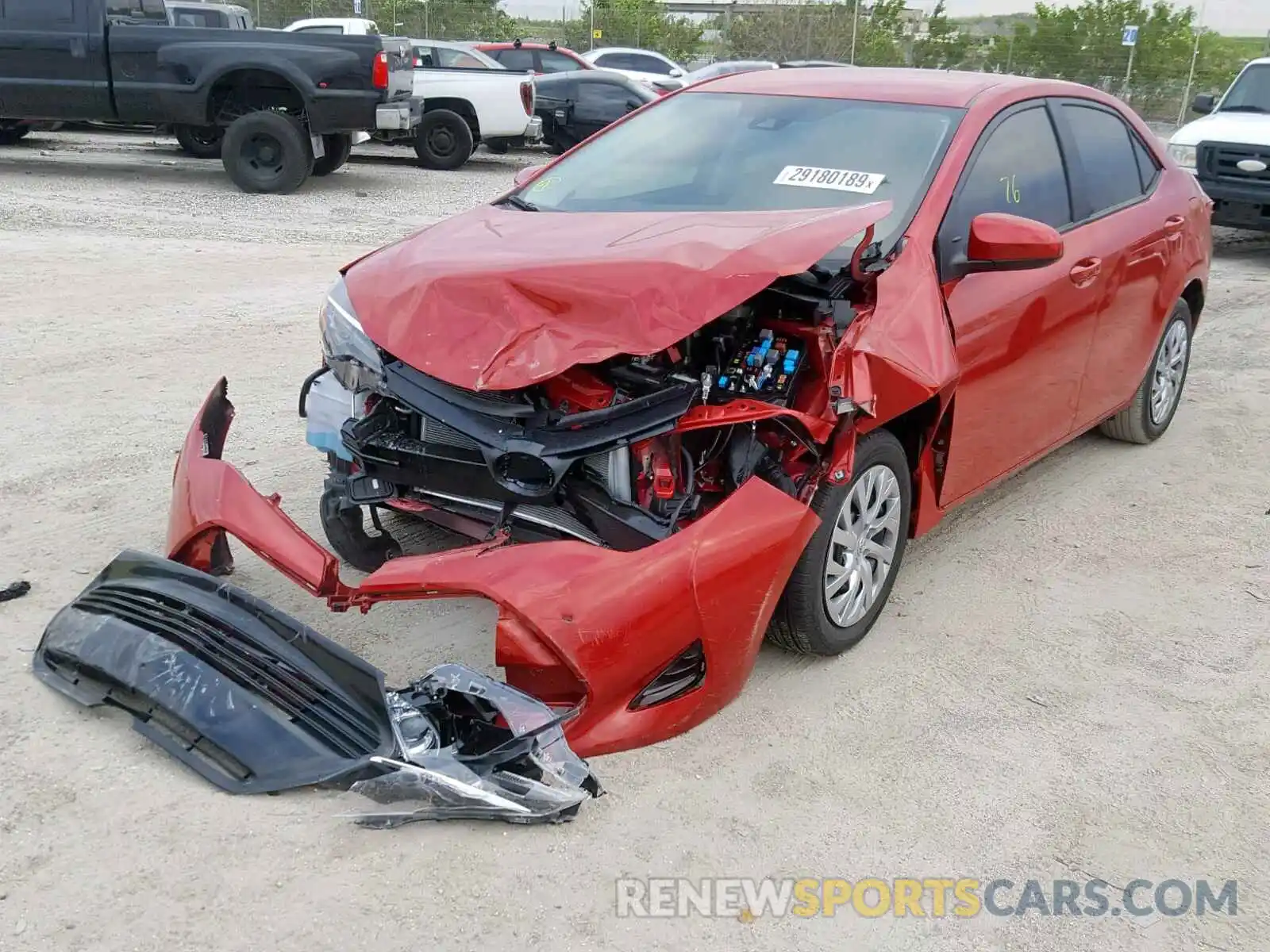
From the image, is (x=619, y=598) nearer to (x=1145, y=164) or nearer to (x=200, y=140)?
(x=1145, y=164)

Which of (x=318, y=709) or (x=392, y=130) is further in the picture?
(x=392, y=130)

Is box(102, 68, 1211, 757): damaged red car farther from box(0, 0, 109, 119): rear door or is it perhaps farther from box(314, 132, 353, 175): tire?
box(314, 132, 353, 175): tire

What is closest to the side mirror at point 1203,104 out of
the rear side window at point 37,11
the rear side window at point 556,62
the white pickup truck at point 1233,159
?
the white pickup truck at point 1233,159

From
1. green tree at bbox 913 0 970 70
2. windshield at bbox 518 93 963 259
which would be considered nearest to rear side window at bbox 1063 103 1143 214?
windshield at bbox 518 93 963 259

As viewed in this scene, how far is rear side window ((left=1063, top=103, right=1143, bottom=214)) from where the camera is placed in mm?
4867

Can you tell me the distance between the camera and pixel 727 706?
11.3ft

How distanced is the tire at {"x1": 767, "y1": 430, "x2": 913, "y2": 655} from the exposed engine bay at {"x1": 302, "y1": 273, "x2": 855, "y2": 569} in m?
0.17

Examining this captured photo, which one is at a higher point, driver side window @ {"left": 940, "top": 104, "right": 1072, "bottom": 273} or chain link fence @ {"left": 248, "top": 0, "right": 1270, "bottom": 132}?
chain link fence @ {"left": 248, "top": 0, "right": 1270, "bottom": 132}

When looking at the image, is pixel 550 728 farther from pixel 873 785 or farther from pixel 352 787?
pixel 873 785

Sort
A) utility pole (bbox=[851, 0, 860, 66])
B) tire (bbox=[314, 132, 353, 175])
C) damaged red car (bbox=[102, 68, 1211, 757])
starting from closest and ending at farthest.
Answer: damaged red car (bbox=[102, 68, 1211, 757])
tire (bbox=[314, 132, 353, 175])
utility pole (bbox=[851, 0, 860, 66])

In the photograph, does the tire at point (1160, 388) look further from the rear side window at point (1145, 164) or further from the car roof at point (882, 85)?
the car roof at point (882, 85)

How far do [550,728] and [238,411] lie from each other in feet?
11.3

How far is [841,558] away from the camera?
3584 millimetres

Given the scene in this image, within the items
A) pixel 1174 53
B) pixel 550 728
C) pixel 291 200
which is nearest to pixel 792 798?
pixel 550 728
